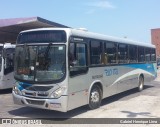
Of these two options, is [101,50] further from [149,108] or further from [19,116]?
[19,116]

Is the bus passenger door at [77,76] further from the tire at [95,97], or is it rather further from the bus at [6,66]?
the bus at [6,66]

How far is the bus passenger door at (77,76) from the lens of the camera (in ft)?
29.8

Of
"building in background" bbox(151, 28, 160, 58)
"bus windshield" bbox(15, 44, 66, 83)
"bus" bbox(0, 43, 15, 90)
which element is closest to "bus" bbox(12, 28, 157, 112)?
"bus windshield" bbox(15, 44, 66, 83)

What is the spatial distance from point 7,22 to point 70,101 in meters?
12.4

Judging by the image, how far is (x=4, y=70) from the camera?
15.4m

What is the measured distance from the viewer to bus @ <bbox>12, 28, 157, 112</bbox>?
8.89m

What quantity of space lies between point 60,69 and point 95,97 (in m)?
2.56

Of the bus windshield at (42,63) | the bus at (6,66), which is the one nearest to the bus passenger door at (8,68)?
the bus at (6,66)

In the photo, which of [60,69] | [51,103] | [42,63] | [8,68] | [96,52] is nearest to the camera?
[51,103]

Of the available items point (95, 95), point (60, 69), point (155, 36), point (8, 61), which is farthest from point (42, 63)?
point (155, 36)

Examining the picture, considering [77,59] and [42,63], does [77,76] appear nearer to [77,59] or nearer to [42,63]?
[77,59]

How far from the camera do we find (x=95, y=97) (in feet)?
35.6

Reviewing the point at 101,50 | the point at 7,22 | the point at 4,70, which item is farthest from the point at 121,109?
the point at 7,22

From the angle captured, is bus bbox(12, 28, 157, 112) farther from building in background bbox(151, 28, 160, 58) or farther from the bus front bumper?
building in background bbox(151, 28, 160, 58)
